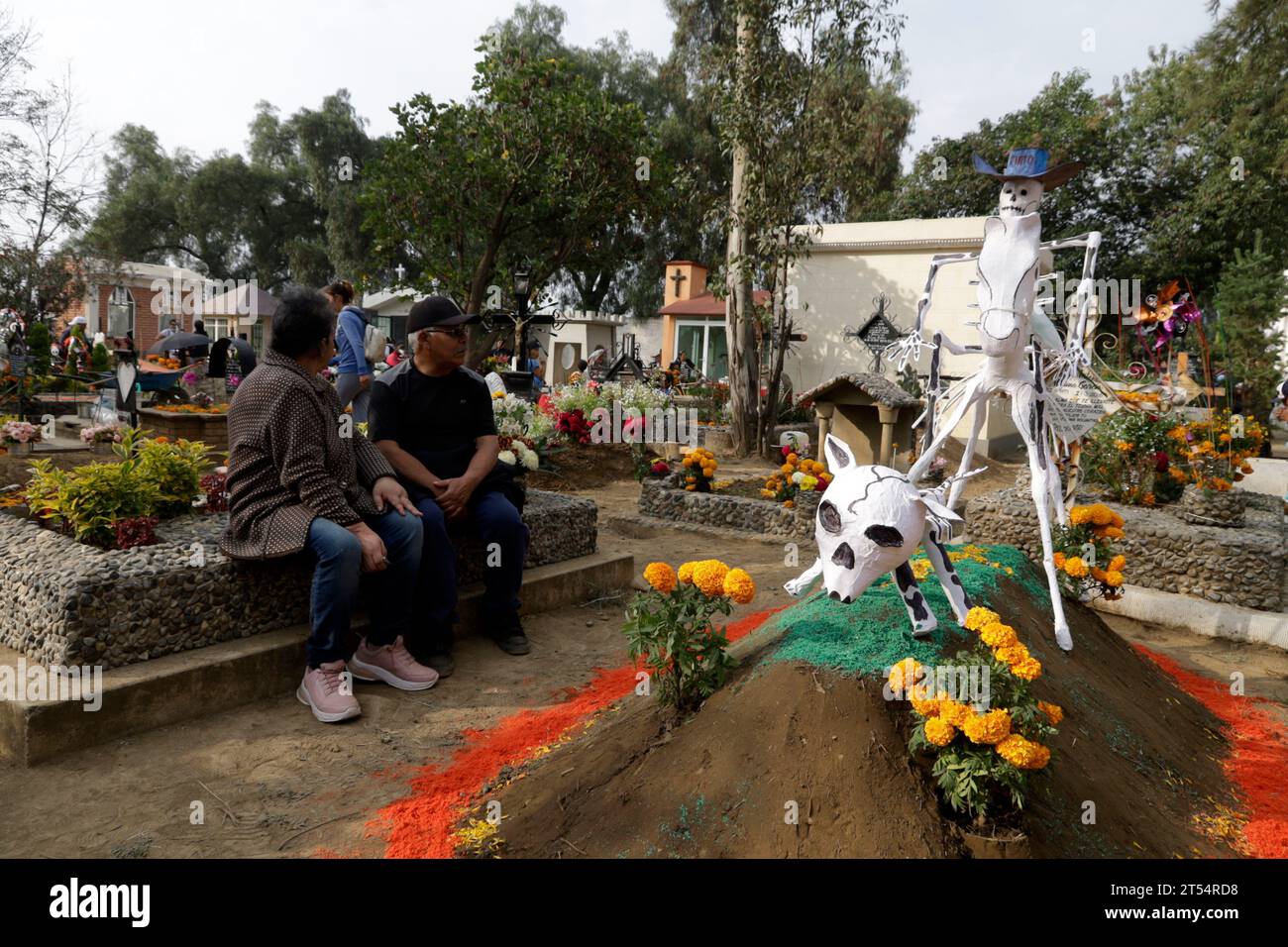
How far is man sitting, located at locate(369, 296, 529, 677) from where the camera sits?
4184 mm

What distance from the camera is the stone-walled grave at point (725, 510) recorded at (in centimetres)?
776

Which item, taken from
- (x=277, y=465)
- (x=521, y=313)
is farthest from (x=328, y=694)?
(x=521, y=313)

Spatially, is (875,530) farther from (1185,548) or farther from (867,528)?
(1185,548)

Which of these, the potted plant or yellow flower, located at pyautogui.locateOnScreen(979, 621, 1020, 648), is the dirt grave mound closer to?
yellow flower, located at pyautogui.locateOnScreen(979, 621, 1020, 648)

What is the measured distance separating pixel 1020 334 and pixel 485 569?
3101mm

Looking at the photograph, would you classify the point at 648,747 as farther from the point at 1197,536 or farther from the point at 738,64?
the point at 738,64

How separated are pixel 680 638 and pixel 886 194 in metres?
27.3

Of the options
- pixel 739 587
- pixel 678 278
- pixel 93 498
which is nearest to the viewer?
pixel 739 587

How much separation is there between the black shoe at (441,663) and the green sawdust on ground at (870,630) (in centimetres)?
171

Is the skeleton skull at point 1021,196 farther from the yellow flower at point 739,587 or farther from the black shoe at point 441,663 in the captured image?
the black shoe at point 441,663

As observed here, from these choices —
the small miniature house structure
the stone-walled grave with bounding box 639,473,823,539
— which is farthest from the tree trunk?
the stone-walled grave with bounding box 639,473,823,539

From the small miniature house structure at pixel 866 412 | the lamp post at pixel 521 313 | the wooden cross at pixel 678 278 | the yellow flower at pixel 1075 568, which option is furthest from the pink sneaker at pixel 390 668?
the wooden cross at pixel 678 278

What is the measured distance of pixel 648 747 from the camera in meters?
2.93

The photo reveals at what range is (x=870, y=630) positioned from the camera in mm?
3229
